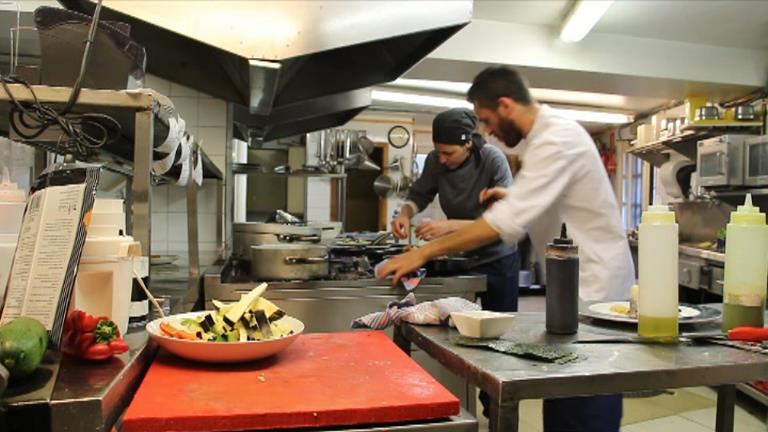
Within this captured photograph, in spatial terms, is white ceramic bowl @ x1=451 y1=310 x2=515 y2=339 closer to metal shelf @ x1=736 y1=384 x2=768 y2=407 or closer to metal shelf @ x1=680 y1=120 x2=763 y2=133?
metal shelf @ x1=736 y1=384 x2=768 y2=407

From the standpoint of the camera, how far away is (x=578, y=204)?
5.96 feet

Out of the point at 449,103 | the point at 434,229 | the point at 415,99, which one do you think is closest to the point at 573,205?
the point at 434,229

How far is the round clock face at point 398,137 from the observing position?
8.05 metres

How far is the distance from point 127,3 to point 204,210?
167 cm

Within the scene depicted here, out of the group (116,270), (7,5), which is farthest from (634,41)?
(116,270)

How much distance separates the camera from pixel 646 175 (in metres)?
7.63

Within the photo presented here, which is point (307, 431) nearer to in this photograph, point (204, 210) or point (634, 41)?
point (204, 210)

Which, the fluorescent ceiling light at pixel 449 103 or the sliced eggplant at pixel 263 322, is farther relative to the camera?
the fluorescent ceiling light at pixel 449 103

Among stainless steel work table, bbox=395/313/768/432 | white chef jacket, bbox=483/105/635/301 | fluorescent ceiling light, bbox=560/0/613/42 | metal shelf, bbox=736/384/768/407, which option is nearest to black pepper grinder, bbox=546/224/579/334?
stainless steel work table, bbox=395/313/768/432

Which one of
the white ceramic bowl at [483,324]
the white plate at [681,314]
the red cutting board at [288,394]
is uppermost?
the white ceramic bowl at [483,324]

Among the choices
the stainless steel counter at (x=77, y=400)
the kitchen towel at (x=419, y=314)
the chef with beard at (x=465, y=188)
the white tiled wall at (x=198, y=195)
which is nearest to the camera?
the stainless steel counter at (x=77, y=400)

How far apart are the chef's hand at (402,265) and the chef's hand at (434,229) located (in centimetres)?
50

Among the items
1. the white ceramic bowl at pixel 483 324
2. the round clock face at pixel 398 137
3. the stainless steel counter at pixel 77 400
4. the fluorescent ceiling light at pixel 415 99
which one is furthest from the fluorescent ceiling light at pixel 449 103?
the stainless steel counter at pixel 77 400

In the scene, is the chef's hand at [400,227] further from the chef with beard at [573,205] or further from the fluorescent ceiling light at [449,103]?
the fluorescent ceiling light at [449,103]
